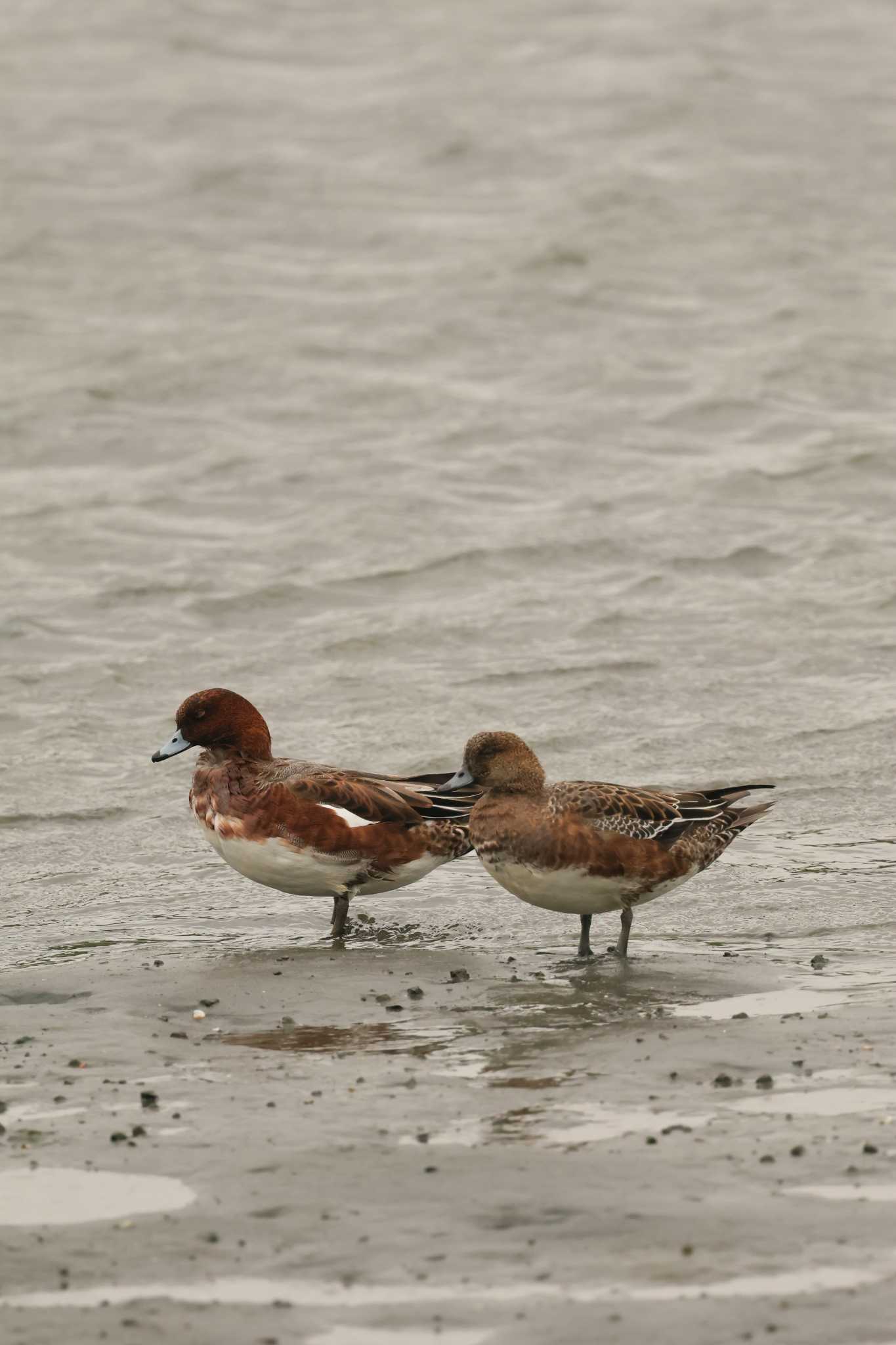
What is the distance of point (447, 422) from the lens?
18266mm

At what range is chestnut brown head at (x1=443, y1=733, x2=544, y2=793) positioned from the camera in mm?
8062

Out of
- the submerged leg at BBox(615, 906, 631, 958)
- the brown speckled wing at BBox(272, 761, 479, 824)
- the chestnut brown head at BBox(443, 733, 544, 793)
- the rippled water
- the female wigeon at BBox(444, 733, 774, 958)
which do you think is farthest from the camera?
the rippled water

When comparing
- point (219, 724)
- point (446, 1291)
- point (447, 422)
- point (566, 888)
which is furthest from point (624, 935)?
point (447, 422)

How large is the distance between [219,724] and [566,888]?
1872 mm

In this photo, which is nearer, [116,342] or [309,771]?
[309,771]

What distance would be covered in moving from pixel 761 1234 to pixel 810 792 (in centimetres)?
591

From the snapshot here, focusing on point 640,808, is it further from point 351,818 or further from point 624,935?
point 351,818

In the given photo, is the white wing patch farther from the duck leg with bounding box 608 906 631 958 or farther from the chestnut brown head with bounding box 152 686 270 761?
the duck leg with bounding box 608 906 631 958

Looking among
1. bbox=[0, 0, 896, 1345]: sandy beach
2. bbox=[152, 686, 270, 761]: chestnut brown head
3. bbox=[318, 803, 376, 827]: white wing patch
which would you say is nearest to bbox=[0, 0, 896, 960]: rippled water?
bbox=[0, 0, 896, 1345]: sandy beach

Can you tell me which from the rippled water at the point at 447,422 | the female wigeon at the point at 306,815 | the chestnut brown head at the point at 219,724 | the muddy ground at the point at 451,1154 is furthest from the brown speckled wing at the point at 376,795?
the muddy ground at the point at 451,1154

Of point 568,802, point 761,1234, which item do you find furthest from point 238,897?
point 761,1234

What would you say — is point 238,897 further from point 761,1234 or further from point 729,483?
point 729,483

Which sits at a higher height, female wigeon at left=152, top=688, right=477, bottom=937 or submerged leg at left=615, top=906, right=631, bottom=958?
female wigeon at left=152, top=688, right=477, bottom=937

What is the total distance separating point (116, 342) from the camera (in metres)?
20.0
